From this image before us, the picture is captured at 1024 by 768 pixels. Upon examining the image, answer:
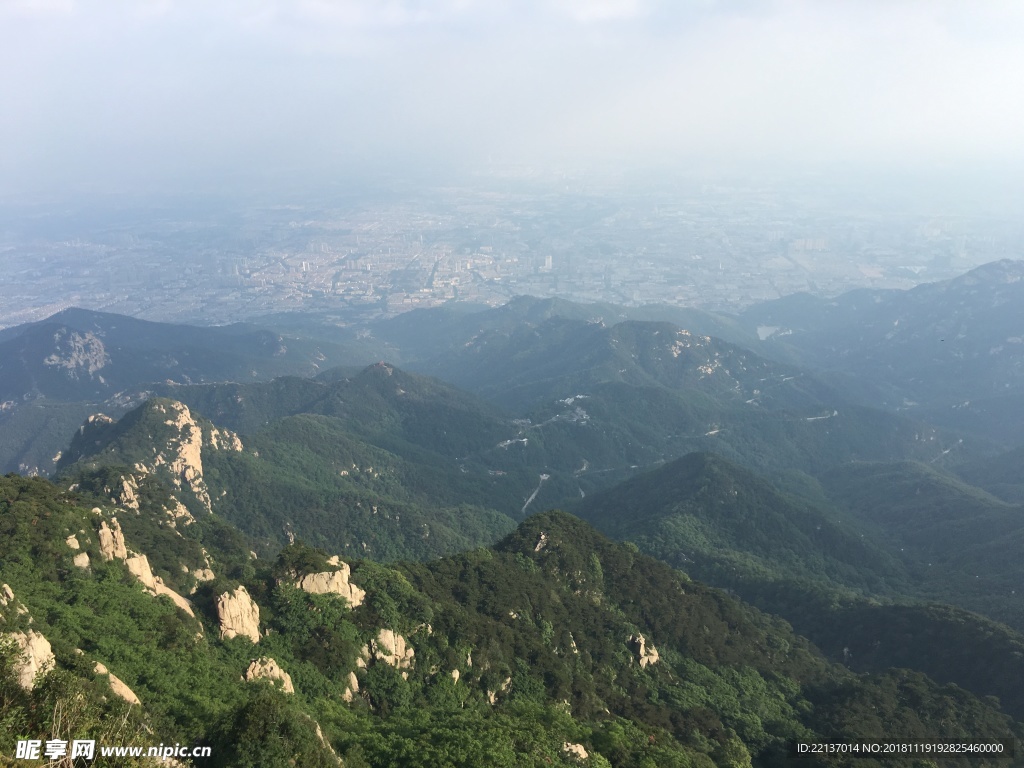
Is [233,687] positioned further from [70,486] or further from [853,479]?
[853,479]

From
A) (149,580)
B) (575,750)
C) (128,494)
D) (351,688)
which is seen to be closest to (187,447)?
(128,494)

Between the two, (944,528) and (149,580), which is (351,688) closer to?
(149,580)

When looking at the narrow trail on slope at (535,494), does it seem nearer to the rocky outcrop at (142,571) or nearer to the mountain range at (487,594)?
the mountain range at (487,594)

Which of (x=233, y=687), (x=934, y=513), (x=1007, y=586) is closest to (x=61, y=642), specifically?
(x=233, y=687)

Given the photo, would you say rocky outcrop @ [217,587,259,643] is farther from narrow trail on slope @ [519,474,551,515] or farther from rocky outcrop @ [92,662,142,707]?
narrow trail on slope @ [519,474,551,515]

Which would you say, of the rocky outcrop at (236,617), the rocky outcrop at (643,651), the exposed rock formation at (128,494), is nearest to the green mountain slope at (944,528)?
the rocky outcrop at (643,651)

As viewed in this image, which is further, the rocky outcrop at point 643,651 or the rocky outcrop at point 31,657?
the rocky outcrop at point 643,651
